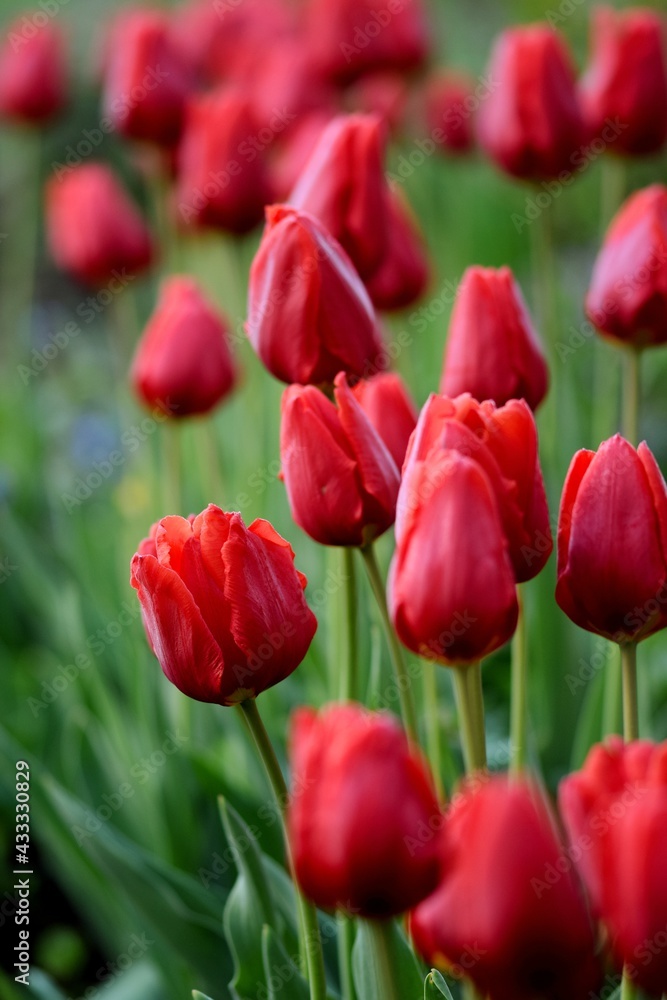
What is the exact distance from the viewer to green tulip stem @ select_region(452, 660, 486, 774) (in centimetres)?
67

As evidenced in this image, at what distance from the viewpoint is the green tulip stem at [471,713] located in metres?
0.67

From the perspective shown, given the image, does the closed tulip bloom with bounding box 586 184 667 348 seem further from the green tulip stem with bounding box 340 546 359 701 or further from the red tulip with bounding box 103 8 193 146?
the red tulip with bounding box 103 8 193 146

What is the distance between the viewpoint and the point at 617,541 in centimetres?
65

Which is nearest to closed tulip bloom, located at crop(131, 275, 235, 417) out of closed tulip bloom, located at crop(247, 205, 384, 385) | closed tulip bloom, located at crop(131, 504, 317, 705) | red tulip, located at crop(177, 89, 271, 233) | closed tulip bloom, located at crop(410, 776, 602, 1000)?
red tulip, located at crop(177, 89, 271, 233)

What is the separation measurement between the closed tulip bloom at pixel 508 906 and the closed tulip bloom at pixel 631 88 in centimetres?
123

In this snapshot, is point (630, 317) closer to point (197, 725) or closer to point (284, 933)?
point (284, 933)

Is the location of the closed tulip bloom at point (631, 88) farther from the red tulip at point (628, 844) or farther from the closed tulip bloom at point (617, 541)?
the red tulip at point (628, 844)

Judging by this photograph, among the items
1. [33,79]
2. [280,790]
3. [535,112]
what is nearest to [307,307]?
[280,790]

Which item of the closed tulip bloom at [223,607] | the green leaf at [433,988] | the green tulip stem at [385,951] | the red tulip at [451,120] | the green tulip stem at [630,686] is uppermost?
the red tulip at [451,120]

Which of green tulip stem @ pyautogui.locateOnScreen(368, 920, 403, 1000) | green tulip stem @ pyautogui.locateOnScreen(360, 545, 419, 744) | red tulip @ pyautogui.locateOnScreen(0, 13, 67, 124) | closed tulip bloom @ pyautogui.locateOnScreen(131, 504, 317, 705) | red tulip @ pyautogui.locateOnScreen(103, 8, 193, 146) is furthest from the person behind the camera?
red tulip @ pyautogui.locateOnScreen(0, 13, 67, 124)

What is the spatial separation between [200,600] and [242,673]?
2.0 inches

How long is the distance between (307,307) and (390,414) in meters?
0.11

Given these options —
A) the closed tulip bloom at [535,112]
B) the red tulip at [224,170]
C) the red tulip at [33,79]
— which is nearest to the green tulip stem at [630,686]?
the closed tulip bloom at [535,112]

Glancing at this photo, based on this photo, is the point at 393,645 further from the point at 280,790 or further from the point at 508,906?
the point at 508,906
